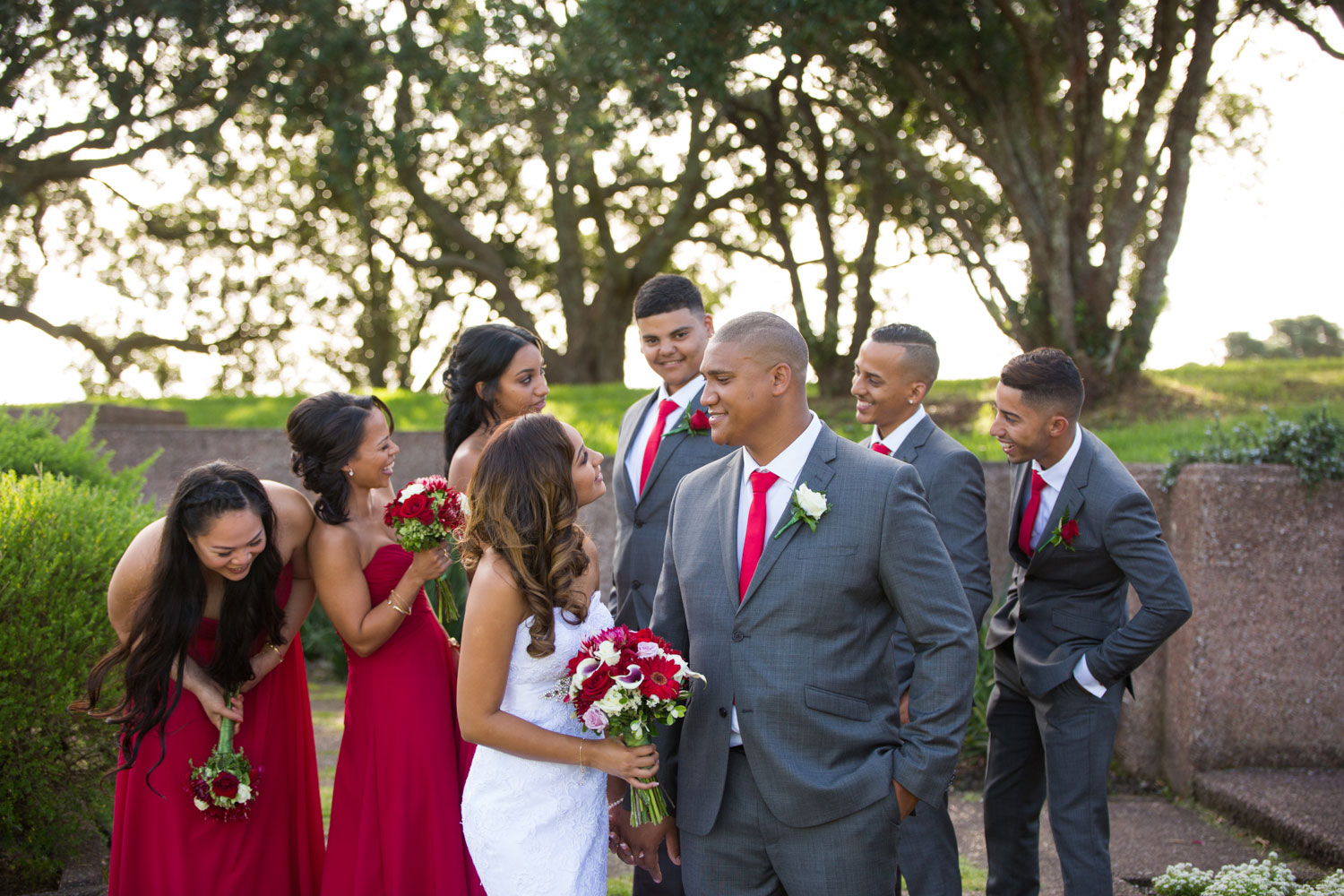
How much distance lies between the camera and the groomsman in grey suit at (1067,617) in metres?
4.29

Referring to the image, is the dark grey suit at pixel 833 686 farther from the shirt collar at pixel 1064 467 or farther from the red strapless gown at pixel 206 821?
the red strapless gown at pixel 206 821

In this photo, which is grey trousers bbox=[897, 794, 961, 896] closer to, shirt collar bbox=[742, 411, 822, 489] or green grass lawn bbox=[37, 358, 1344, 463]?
shirt collar bbox=[742, 411, 822, 489]

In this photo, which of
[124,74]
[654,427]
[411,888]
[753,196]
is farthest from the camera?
[753,196]

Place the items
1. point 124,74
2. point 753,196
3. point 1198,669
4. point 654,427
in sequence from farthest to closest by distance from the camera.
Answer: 1. point 753,196
2. point 124,74
3. point 1198,669
4. point 654,427

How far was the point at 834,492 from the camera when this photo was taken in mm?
3121

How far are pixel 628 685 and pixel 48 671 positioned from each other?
371 cm

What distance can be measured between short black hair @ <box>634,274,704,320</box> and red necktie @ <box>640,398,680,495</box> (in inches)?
16.5

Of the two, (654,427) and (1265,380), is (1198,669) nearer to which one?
(654,427)

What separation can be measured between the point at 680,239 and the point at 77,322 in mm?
12414

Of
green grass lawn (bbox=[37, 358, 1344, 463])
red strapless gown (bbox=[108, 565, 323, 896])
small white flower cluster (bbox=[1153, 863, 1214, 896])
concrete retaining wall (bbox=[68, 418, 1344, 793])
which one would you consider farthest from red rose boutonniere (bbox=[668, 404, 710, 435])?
green grass lawn (bbox=[37, 358, 1344, 463])

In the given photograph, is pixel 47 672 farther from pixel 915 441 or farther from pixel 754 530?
pixel 915 441

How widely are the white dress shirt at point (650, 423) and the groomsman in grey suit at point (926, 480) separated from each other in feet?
2.51

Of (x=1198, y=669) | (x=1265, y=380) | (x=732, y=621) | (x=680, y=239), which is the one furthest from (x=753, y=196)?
(x=732, y=621)

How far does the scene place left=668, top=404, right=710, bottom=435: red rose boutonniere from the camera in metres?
4.68
